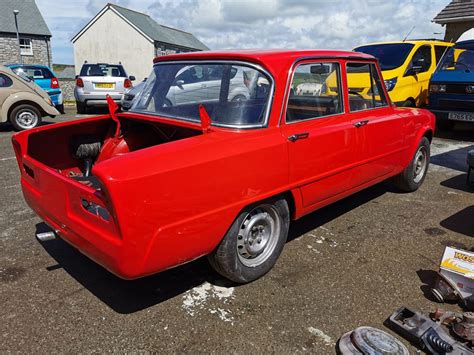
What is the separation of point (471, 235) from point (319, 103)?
1.99 meters

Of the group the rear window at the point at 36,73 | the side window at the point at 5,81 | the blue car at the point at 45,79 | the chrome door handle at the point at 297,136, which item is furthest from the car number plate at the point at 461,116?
the rear window at the point at 36,73

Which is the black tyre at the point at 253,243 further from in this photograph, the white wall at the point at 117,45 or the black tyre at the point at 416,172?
the white wall at the point at 117,45

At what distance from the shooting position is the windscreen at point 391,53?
9033mm

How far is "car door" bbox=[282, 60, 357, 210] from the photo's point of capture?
3086mm

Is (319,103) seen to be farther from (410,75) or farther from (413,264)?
(410,75)

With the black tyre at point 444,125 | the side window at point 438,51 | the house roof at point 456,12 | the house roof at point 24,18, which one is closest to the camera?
the black tyre at point 444,125

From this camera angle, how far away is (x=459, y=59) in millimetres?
8781

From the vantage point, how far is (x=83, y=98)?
12312 millimetres

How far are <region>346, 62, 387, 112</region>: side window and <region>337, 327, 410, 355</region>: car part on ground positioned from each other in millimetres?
2105

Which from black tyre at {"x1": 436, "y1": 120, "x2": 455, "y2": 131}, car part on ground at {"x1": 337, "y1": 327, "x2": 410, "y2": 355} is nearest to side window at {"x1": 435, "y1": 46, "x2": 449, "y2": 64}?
black tyre at {"x1": 436, "y1": 120, "x2": 455, "y2": 131}

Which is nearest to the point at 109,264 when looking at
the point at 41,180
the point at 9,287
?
the point at 41,180

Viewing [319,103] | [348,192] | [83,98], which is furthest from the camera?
[83,98]

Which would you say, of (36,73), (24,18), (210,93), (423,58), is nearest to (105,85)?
(36,73)

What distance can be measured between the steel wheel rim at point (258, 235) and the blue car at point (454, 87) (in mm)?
6687
